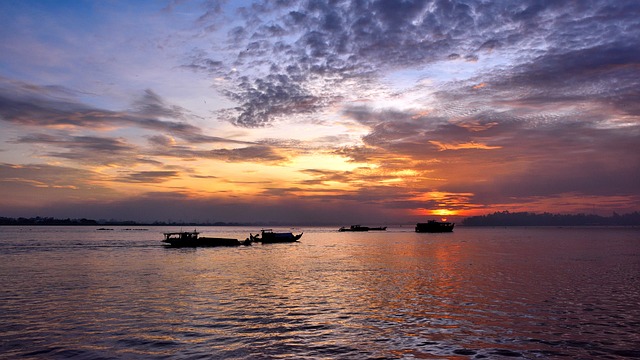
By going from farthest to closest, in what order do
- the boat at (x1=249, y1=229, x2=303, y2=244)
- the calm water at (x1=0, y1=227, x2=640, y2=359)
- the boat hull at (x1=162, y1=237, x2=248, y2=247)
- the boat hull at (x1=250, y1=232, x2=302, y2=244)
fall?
the boat hull at (x1=250, y1=232, x2=302, y2=244), the boat at (x1=249, y1=229, x2=303, y2=244), the boat hull at (x1=162, y1=237, x2=248, y2=247), the calm water at (x1=0, y1=227, x2=640, y2=359)

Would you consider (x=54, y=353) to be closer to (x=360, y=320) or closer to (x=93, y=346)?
(x=93, y=346)

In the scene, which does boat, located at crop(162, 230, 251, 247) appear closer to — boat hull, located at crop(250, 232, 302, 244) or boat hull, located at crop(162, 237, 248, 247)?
boat hull, located at crop(162, 237, 248, 247)

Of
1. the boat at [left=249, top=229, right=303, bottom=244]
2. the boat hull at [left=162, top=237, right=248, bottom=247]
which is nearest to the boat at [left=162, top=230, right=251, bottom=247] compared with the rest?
the boat hull at [left=162, top=237, right=248, bottom=247]

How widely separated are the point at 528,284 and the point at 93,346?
35.2 m

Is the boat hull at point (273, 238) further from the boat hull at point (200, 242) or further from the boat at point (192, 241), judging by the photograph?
the boat at point (192, 241)

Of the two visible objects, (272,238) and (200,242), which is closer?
(200,242)

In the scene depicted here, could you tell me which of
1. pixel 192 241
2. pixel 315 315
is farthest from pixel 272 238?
pixel 315 315

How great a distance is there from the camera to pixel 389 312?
2697 cm

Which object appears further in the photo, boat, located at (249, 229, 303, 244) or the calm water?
boat, located at (249, 229, 303, 244)

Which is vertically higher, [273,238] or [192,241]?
[192,241]

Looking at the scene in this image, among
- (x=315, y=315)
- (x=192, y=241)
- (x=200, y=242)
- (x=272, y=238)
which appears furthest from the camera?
(x=272, y=238)

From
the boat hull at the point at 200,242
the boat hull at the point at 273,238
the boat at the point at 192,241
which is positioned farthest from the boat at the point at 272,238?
the boat at the point at 192,241

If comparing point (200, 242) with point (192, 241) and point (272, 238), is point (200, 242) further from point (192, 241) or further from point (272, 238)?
point (272, 238)

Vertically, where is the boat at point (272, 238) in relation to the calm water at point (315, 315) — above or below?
above
